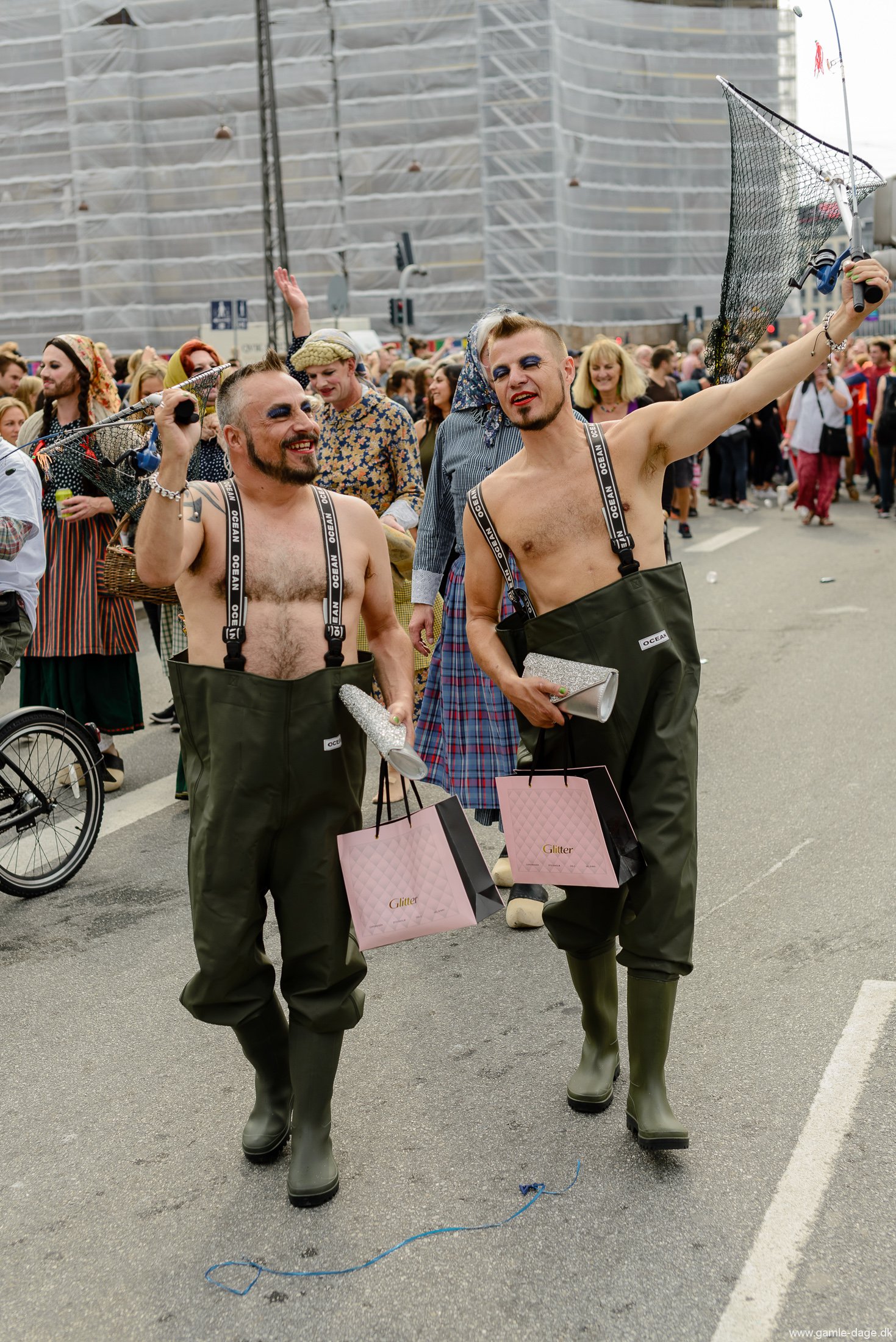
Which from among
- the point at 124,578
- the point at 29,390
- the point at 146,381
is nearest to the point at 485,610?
the point at 124,578

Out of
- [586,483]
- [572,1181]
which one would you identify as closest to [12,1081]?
[572,1181]

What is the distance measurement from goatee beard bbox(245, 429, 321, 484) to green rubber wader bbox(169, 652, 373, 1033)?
43 cm

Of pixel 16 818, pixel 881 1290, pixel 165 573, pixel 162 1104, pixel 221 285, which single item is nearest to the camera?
pixel 881 1290

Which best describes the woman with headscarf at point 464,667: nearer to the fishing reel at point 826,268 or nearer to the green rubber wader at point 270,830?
the fishing reel at point 826,268

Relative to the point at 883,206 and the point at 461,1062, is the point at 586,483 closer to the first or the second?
the point at 883,206

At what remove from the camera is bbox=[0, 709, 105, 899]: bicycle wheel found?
5574mm

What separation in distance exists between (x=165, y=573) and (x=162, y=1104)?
154cm

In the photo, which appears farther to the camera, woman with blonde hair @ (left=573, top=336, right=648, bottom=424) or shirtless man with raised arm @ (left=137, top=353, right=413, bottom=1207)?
woman with blonde hair @ (left=573, top=336, right=648, bottom=424)

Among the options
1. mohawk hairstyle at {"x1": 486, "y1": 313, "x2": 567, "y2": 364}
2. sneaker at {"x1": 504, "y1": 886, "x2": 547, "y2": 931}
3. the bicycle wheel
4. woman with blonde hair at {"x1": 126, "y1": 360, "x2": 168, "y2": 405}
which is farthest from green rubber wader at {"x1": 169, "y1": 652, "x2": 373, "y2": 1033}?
woman with blonde hair at {"x1": 126, "y1": 360, "x2": 168, "y2": 405}

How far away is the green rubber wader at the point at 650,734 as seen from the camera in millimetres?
3342

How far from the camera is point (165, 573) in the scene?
3.08m

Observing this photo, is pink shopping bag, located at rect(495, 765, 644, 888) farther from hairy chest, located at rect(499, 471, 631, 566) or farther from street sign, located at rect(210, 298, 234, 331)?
street sign, located at rect(210, 298, 234, 331)

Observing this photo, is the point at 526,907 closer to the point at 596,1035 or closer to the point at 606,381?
the point at 596,1035

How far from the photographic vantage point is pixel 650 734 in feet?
11.2
